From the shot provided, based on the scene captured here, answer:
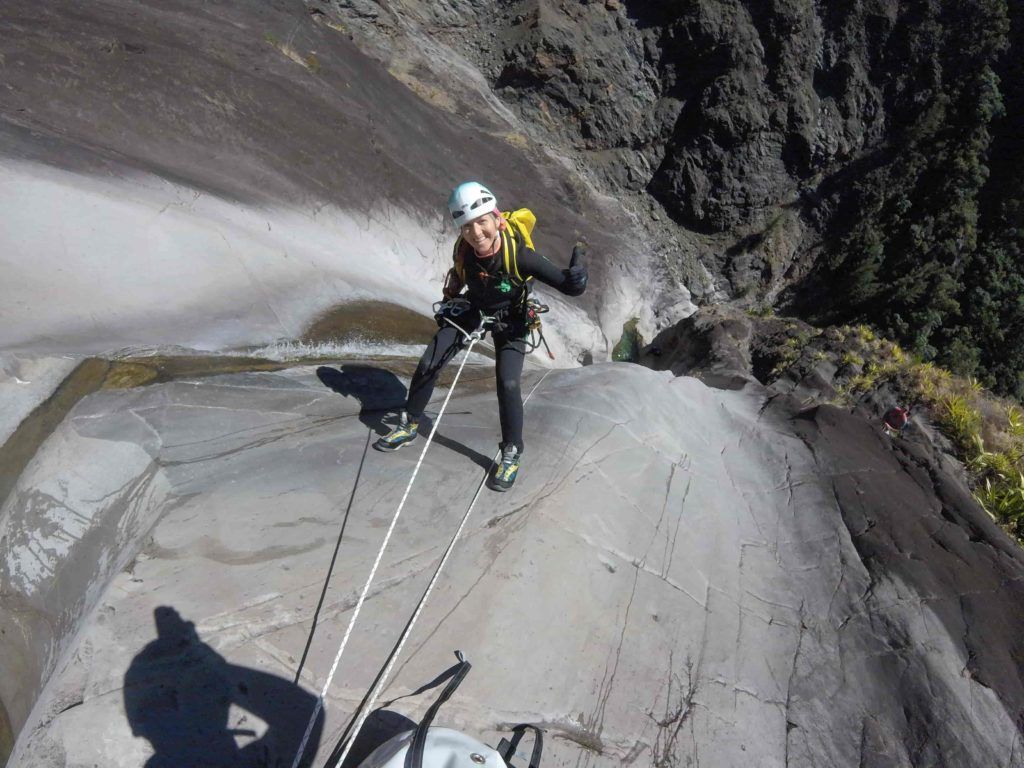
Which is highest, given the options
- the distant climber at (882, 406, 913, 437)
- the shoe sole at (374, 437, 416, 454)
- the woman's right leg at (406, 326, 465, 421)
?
the distant climber at (882, 406, 913, 437)

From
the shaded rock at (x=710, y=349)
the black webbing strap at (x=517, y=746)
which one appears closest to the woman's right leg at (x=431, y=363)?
the black webbing strap at (x=517, y=746)

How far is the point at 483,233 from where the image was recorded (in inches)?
150

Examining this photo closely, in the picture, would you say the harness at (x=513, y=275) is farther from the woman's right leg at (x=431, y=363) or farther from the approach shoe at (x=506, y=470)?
the approach shoe at (x=506, y=470)

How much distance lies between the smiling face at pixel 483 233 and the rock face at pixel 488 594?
159cm

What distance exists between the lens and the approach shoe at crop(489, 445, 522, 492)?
420 cm

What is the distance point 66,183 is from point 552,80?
14.4 meters

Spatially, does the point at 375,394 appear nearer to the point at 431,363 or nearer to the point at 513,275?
the point at 431,363

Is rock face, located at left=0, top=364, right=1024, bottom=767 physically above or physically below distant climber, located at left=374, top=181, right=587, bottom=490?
below

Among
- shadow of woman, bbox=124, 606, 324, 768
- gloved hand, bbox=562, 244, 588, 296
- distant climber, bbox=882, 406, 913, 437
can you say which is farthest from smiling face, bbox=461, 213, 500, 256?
distant climber, bbox=882, 406, 913, 437

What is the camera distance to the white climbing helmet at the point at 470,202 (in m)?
3.69

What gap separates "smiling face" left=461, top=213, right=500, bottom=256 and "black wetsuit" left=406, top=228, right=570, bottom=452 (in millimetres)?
81

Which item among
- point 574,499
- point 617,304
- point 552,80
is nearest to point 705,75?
point 552,80

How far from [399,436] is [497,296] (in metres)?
1.28

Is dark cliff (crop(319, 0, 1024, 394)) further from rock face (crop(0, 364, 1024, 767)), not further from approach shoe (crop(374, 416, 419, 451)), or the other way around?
approach shoe (crop(374, 416, 419, 451))
